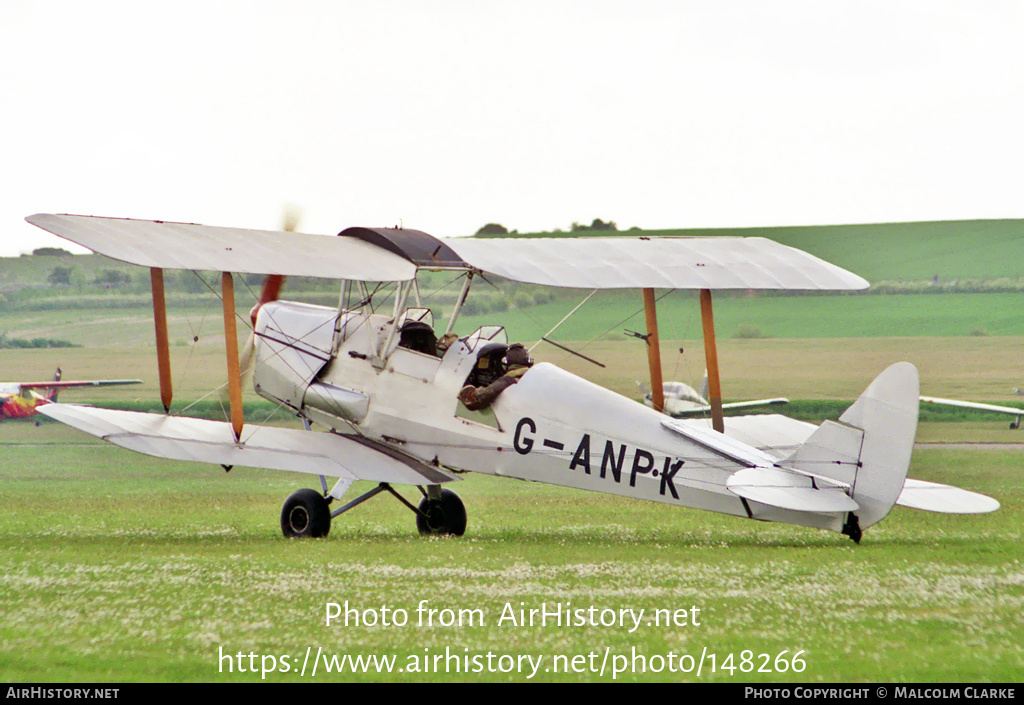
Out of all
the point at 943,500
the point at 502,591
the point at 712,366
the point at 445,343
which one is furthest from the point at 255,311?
the point at 943,500

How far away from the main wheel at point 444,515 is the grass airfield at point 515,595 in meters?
0.28

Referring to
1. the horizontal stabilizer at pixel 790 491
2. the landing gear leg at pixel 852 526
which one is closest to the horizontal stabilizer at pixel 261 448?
the horizontal stabilizer at pixel 790 491

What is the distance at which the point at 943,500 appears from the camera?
1094 cm

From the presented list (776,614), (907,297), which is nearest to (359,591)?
(776,614)

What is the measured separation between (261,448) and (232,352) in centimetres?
108

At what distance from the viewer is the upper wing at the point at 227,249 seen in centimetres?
1220

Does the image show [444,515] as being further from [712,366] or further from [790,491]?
[790,491]

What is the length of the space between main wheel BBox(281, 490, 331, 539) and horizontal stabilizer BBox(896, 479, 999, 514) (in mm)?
5620

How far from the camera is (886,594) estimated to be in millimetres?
8961

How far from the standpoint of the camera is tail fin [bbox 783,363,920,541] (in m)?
9.87

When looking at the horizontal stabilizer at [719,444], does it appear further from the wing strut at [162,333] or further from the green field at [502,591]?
the wing strut at [162,333]

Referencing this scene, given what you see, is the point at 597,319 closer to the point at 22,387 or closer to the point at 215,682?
the point at 22,387

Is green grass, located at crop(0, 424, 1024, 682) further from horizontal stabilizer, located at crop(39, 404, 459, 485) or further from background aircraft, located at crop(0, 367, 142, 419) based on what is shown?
→ background aircraft, located at crop(0, 367, 142, 419)

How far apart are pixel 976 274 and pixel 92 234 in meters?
66.7
